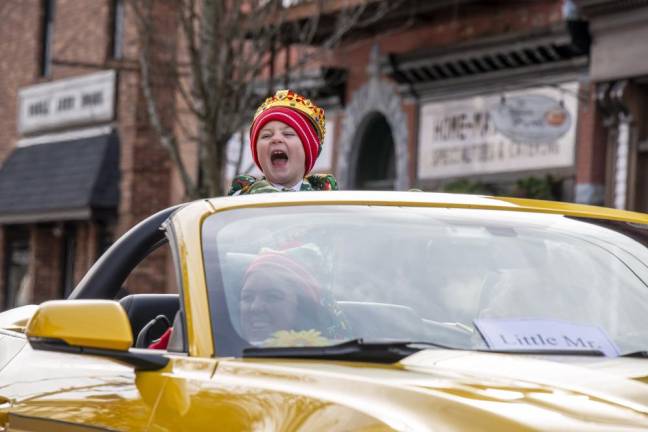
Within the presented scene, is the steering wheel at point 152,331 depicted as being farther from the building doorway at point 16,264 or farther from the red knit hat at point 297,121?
the building doorway at point 16,264

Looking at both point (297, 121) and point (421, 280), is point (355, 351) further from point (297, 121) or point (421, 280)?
point (297, 121)

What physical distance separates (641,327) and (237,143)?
66.6 ft

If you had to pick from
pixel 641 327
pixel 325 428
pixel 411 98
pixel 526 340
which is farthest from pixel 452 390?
pixel 411 98

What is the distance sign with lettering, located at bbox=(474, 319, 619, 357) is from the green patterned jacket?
1.71 metres

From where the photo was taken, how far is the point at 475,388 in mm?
3207

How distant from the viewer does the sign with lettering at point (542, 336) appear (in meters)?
3.66

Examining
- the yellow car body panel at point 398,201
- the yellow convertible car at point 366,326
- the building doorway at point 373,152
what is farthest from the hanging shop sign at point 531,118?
the yellow car body panel at point 398,201

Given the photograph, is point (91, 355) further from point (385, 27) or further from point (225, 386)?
point (385, 27)

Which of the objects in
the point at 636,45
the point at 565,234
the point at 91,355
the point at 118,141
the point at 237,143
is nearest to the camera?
the point at 91,355

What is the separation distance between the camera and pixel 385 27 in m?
21.8

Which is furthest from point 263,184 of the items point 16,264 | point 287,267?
point 16,264

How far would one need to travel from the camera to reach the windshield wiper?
357 cm

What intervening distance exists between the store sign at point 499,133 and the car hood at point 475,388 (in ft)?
48.4

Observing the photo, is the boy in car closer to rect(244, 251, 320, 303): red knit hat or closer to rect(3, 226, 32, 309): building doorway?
rect(244, 251, 320, 303): red knit hat
